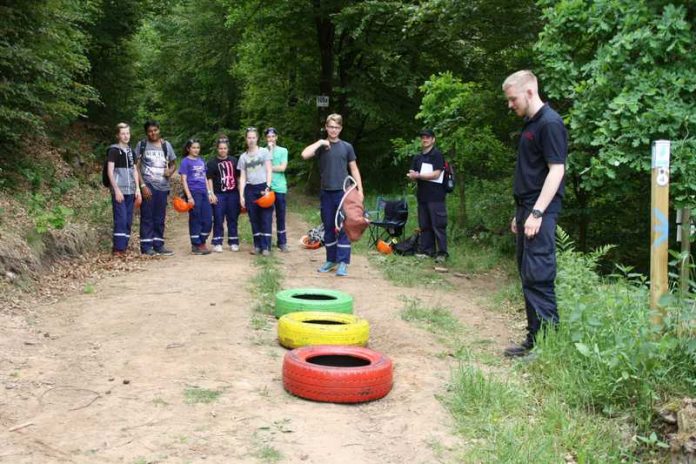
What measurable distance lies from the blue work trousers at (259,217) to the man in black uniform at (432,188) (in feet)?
7.03

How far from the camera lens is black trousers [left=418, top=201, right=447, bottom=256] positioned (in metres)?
10.5

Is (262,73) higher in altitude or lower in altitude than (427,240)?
higher

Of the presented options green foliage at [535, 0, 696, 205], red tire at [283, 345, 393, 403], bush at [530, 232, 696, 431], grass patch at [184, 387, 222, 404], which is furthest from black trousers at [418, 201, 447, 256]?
grass patch at [184, 387, 222, 404]

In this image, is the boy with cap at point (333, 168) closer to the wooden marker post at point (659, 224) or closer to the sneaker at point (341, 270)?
the sneaker at point (341, 270)

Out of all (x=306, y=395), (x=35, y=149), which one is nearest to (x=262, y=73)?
(x=35, y=149)

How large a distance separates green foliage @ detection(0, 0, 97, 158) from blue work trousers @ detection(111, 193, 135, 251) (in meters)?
2.02

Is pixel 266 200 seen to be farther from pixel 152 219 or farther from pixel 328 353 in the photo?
pixel 328 353

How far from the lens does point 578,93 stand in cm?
838

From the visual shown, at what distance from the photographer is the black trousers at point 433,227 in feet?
34.3

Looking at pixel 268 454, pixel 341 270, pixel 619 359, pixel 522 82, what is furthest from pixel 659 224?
pixel 341 270

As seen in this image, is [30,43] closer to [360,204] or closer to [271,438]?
[360,204]

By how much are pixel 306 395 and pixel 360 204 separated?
163 inches

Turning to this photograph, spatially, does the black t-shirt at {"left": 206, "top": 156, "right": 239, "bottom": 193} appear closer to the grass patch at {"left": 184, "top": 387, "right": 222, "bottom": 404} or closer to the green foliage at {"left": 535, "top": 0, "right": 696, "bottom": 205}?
the green foliage at {"left": 535, "top": 0, "right": 696, "bottom": 205}

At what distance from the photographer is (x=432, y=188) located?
10.5 m
